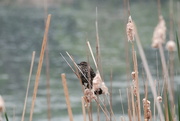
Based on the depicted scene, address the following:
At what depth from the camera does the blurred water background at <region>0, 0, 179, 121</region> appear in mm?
12695

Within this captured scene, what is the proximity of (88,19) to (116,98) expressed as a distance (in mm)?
16797

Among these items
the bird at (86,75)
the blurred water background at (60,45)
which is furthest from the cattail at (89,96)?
the blurred water background at (60,45)

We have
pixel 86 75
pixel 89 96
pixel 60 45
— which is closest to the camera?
pixel 89 96

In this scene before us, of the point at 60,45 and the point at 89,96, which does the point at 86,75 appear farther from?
the point at 60,45

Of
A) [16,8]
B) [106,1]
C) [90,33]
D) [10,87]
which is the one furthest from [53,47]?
[106,1]

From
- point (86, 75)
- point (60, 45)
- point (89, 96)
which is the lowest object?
point (89, 96)

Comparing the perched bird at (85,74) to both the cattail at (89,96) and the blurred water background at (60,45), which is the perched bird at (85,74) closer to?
the cattail at (89,96)

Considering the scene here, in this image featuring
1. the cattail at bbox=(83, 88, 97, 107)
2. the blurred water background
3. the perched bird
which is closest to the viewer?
the cattail at bbox=(83, 88, 97, 107)

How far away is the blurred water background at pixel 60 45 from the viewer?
12695mm

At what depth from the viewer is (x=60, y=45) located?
2011 centimetres

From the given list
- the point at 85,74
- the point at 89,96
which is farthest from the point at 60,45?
the point at 89,96

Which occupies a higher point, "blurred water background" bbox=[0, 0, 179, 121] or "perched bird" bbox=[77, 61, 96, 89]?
"blurred water background" bbox=[0, 0, 179, 121]

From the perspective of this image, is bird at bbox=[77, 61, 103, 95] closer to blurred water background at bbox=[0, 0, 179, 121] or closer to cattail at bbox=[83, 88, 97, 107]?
cattail at bbox=[83, 88, 97, 107]

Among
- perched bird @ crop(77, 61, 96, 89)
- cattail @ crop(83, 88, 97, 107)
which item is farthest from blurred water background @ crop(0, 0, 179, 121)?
cattail @ crop(83, 88, 97, 107)
